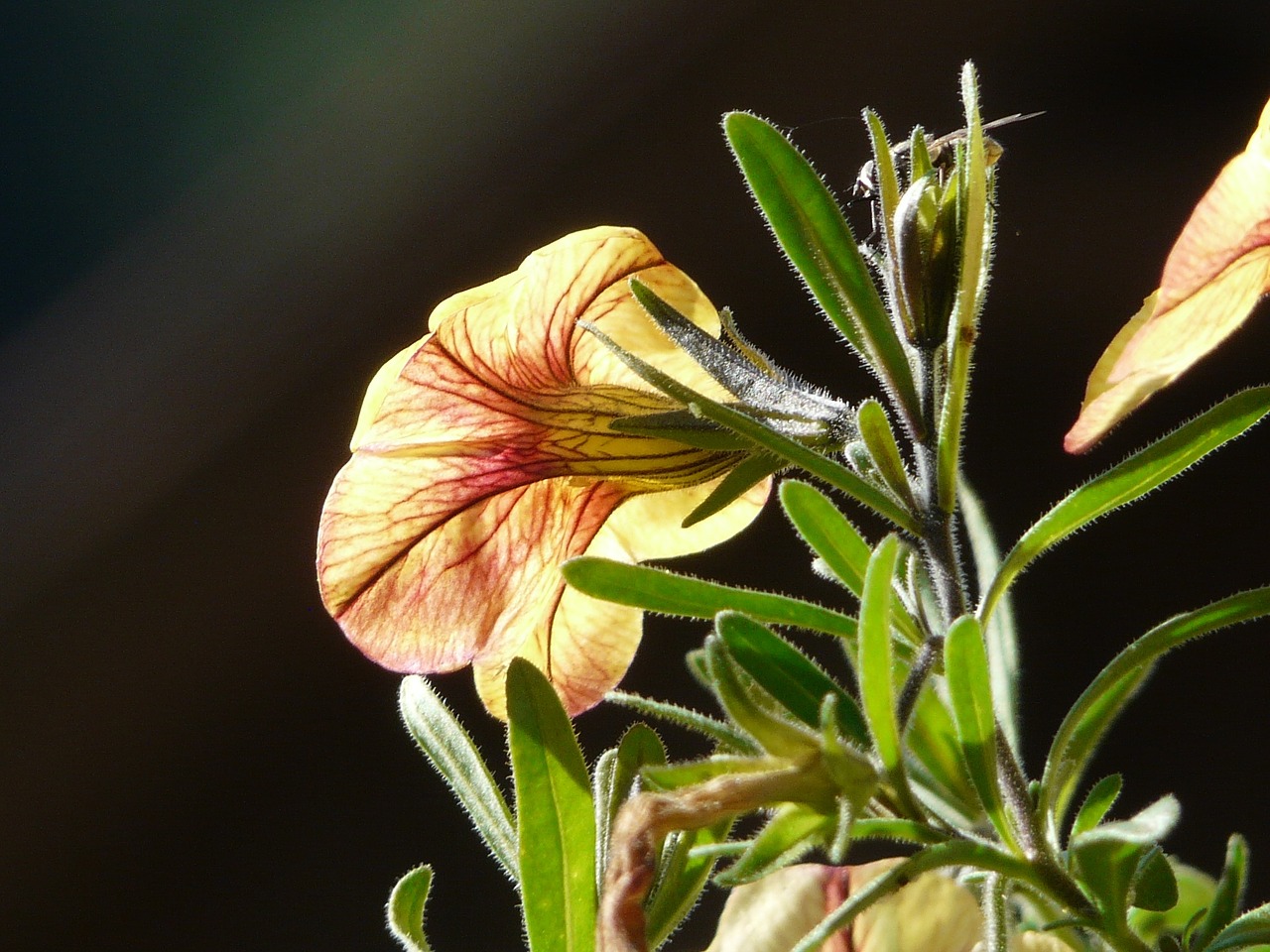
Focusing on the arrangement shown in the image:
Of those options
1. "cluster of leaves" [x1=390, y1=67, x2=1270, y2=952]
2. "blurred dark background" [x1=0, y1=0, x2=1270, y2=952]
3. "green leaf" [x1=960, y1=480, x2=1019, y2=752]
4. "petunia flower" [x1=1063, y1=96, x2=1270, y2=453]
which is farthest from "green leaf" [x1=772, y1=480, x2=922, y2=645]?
"blurred dark background" [x1=0, y1=0, x2=1270, y2=952]

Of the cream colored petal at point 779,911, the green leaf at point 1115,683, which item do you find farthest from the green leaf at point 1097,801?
the cream colored petal at point 779,911

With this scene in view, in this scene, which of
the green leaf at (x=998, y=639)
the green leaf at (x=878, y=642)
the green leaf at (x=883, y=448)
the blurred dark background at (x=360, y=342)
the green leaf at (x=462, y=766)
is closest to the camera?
the green leaf at (x=878, y=642)

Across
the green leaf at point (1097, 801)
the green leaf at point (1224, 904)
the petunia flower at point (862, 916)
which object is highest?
the petunia flower at point (862, 916)

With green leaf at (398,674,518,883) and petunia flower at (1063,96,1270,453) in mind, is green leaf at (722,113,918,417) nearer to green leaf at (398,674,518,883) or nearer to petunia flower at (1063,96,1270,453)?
petunia flower at (1063,96,1270,453)

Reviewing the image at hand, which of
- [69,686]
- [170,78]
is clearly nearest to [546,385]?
[69,686]

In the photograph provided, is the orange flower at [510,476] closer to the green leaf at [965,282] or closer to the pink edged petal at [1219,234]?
the green leaf at [965,282]

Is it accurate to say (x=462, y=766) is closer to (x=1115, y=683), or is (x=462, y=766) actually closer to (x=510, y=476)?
(x=510, y=476)

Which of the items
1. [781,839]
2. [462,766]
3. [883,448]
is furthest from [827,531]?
[462,766]
